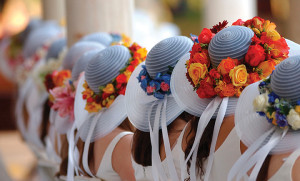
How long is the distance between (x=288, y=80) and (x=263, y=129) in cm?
28

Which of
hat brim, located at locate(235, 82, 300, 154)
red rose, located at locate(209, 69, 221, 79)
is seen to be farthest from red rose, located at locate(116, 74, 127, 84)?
hat brim, located at locate(235, 82, 300, 154)

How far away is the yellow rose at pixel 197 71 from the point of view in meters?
3.09

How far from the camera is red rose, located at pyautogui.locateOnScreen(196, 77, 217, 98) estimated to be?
308 centimetres

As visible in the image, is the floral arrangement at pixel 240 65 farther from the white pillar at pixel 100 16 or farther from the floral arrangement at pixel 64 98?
the white pillar at pixel 100 16

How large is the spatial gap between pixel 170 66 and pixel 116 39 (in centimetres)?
186

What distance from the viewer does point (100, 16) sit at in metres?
6.01

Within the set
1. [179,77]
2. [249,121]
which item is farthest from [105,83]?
[249,121]

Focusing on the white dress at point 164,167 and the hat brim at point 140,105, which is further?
the hat brim at point 140,105

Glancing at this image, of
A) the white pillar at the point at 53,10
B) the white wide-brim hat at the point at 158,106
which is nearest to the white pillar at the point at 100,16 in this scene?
the white wide-brim hat at the point at 158,106

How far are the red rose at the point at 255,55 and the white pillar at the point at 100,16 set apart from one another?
10.1 ft

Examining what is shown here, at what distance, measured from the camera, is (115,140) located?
398 cm

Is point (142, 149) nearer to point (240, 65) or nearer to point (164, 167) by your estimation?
point (164, 167)

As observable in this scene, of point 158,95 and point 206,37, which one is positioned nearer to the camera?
point 206,37

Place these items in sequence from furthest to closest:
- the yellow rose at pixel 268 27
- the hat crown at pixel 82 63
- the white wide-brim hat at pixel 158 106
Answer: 1. the hat crown at pixel 82 63
2. the white wide-brim hat at pixel 158 106
3. the yellow rose at pixel 268 27
